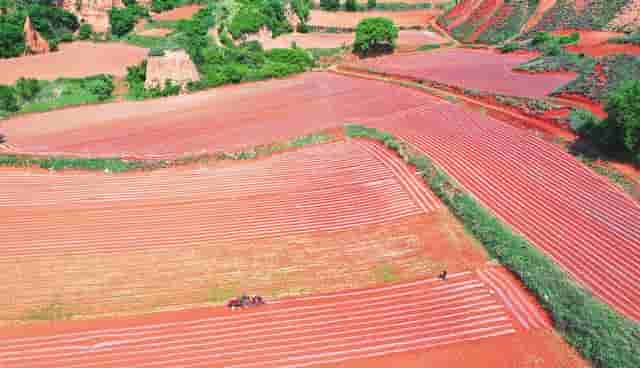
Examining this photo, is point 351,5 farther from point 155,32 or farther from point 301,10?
point 155,32

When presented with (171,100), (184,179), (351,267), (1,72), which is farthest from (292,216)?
(1,72)

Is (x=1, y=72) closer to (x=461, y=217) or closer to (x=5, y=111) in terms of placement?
(x=5, y=111)

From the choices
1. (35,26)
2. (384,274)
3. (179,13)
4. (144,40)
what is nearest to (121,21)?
(144,40)

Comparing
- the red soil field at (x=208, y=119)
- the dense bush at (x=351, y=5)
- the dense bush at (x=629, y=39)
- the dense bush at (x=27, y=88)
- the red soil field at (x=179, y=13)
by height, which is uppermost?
the dense bush at (x=351, y=5)

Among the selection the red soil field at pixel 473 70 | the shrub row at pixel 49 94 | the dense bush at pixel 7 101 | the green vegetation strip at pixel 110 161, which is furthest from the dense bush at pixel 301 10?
the green vegetation strip at pixel 110 161

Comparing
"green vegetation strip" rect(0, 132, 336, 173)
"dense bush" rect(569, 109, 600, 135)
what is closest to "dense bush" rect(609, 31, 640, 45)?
"dense bush" rect(569, 109, 600, 135)

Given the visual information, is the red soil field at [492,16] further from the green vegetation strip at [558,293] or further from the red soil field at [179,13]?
the green vegetation strip at [558,293]
